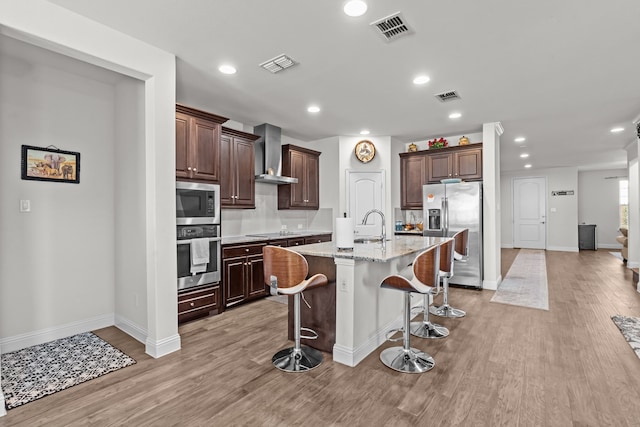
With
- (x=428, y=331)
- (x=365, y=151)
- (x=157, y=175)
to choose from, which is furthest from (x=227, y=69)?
(x=365, y=151)

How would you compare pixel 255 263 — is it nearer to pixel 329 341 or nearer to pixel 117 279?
pixel 117 279

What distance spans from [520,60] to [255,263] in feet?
12.4

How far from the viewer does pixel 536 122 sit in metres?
5.20

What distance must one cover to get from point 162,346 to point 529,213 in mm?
11605

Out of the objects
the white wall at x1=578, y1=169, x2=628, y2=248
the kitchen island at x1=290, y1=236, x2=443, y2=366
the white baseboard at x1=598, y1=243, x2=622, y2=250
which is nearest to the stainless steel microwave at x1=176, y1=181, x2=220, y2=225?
the kitchen island at x1=290, y1=236, x2=443, y2=366

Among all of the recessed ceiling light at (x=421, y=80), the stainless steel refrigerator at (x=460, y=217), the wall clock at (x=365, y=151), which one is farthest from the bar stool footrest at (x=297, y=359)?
the wall clock at (x=365, y=151)

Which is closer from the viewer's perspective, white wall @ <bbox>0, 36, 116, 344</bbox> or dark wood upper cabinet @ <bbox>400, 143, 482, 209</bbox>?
white wall @ <bbox>0, 36, 116, 344</bbox>

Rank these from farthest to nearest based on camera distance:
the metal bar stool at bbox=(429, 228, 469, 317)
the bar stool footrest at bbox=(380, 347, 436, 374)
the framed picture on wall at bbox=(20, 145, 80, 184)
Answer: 1. the metal bar stool at bbox=(429, 228, 469, 317)
2. the framed picture on wall at bbox=(20, 145, 80, 184)
3. the bar stool footrest at bbox=(380, 347, 436, 374)

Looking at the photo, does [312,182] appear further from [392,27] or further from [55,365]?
[55,365]

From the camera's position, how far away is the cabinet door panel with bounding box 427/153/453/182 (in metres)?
5.93

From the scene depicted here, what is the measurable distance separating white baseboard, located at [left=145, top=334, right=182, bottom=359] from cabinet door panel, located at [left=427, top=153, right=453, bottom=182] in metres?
4.98

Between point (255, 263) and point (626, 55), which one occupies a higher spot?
point (626, 55)

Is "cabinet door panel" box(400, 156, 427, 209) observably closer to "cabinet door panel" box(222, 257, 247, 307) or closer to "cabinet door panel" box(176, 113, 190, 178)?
"cabinet door panel" box(222, 257, 247, 307)

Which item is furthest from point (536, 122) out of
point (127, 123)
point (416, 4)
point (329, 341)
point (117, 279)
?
point (117, 279)
